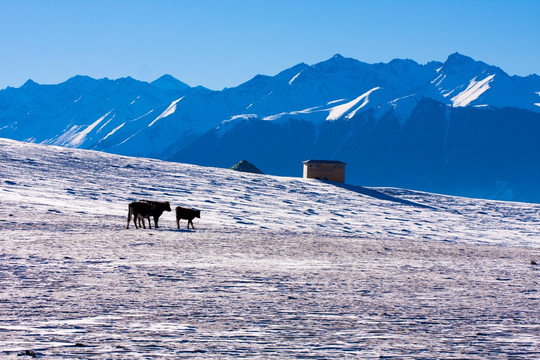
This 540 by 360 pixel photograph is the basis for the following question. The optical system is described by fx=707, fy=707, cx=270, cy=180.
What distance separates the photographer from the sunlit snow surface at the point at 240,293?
990 cm

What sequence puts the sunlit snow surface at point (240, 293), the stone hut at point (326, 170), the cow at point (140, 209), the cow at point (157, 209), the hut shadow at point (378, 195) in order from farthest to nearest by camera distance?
the stone hut at point (326, 170), the hut shadow at point (378, 195), the cow at point (157, 209), the cow at point (140, 209), the sunlit snow surface at point (240, 293)

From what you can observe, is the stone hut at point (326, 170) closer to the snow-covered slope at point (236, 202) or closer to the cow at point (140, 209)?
the snow-covered slope at point (236, 202)

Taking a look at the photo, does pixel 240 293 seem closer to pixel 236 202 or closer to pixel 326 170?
pixel 236 202

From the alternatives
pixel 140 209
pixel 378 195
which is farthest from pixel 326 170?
pixel 140 209

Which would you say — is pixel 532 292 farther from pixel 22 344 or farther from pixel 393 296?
pixel 22 344

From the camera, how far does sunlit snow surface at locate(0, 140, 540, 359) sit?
9898 mm

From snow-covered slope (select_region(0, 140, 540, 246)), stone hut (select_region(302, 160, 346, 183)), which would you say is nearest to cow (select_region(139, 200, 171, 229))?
snow-covered slope (select_region(0, 140, 540, 246))

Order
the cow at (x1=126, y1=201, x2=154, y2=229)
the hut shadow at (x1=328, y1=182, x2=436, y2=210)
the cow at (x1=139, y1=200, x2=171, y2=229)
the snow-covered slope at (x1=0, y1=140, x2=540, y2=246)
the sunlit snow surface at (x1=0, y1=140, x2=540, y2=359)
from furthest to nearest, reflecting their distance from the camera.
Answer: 1. the hut shadow at (x1=328, y1=182, x2=436, y2=210)
2. the snow-covered slope at (x1=0, y1=140, x2=540, y2=246)
3. the cow at (x1=139, y1=200, x2=171, y2=229)
4. the cow at (x1=126, y1=201, x2=154, y2=229)
5. the sunlit snow surface at (x1=0, y1=140, x2=540, y2=359)

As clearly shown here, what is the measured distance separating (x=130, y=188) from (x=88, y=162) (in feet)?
42.3

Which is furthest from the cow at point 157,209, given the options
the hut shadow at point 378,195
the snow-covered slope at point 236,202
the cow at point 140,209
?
the hut shadow at point 378,195

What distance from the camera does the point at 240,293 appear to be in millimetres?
13930

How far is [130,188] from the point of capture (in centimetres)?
4747

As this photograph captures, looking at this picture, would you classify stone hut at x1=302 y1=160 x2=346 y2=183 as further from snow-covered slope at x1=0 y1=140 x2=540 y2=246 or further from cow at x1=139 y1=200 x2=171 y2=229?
cow at x1=139 y1=200 x2=171 y2=229

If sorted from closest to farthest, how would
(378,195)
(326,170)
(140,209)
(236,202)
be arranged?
1. (140,209)
2. (236,202)
3. (378,195)
4. (326,170)
